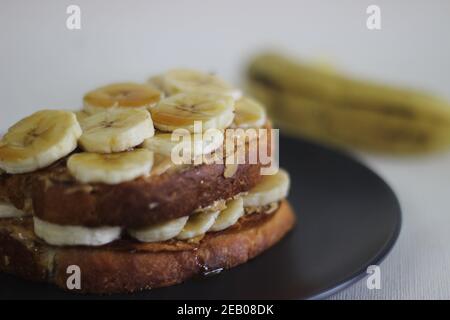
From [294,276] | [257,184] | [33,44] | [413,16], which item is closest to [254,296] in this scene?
[294,276]

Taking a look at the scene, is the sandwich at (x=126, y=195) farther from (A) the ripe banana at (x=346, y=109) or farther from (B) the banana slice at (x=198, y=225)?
(A) the ripe banana at (x=346, y=109)

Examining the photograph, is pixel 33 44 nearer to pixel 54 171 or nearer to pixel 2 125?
pixel 2 125

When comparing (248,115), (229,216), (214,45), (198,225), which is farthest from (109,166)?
(214,45)

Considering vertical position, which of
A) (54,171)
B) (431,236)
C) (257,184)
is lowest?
(431,236)

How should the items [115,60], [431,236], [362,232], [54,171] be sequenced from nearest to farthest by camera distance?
[54,171]
[362,232]
[431,236]
[115,60]

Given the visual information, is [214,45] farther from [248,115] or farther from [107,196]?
[107,196]

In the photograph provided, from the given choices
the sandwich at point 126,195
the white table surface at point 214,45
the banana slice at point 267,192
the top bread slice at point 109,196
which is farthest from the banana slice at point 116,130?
the white table surface at point 214,45
